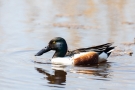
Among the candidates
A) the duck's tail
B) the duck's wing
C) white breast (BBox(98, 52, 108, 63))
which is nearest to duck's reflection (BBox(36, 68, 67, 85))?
the duck's wing

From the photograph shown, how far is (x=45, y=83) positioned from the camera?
835cm

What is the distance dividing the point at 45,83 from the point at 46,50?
1929 mm

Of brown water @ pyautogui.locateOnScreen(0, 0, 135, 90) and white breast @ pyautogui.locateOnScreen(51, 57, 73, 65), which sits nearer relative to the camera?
brown water @ pyautogui.locateOnScreen(0, 0, 135, 90)

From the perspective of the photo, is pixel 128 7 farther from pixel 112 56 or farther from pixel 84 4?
pixel 112 56

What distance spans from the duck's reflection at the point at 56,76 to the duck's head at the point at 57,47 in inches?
33.8

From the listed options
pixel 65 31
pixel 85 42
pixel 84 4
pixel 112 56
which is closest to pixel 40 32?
pixel 65 31

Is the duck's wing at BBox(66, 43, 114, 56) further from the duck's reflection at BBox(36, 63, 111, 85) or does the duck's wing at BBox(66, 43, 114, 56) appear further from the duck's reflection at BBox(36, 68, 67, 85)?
the duck's reflection at BBox(36, 68, 67, 85)

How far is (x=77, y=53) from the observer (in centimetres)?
998

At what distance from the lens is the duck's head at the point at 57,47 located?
10.1 m

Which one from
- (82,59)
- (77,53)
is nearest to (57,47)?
(77,53)

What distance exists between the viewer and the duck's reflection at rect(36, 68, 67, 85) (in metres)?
8.57

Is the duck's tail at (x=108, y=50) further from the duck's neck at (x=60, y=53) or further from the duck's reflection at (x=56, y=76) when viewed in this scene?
the duck's reflection at (x=56, y=76)

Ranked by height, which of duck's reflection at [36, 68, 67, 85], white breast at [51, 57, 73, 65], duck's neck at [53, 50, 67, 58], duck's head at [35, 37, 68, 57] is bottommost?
duck's reflection at [36, 68, 67, 85]

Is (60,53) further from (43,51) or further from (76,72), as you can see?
(76,72)
